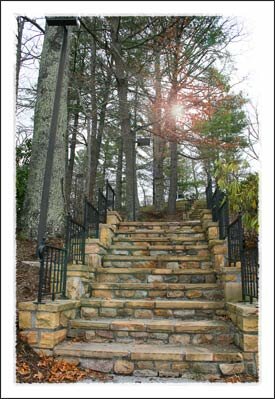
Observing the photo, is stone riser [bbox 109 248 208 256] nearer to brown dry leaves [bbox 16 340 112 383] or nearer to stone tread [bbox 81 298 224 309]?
stone tread [bbox 81 298 224 309]

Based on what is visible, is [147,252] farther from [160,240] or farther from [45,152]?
[45,152]

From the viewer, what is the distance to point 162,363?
3215mm

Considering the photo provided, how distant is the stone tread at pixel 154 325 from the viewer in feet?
12.0

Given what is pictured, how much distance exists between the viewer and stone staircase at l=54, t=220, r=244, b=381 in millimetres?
3203

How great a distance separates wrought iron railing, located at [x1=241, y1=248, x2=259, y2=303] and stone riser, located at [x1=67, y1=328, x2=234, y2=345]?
1.65ft

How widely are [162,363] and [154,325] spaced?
1.72 feet

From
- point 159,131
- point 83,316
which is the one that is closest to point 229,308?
point 83,316

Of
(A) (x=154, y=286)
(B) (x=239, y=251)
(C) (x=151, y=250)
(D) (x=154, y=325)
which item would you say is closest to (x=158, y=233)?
(C) (x=151, y=250)

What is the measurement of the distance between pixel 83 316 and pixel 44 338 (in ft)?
Result: 2.90

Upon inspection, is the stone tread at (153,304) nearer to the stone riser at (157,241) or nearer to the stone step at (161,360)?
the stone step at (161,360)

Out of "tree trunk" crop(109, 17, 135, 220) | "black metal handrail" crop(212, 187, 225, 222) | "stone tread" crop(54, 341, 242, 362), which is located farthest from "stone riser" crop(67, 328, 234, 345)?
"tree trunk" crop(109, 17, 135, 220)

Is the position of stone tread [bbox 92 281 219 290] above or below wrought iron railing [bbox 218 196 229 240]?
below

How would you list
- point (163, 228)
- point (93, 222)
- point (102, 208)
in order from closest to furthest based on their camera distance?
point (93, 222) → point (102, 208) → point (163, 228)

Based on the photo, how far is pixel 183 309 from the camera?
4.11 metres
